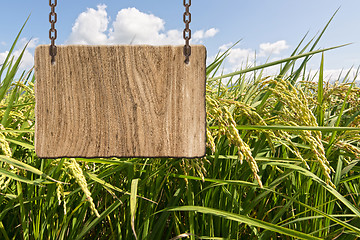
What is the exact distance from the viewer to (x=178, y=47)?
96 centimetres

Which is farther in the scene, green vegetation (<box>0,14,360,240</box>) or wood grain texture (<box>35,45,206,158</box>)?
green vegetation (<box>0,14,360,240</box>)

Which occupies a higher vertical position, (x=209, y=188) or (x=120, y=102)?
(x=120, y=102)

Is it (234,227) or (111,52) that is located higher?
(111,52)

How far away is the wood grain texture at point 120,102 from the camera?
96cm

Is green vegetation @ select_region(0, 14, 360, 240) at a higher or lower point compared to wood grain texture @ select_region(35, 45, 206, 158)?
lower

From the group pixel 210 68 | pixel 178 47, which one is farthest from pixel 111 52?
pixel 210 68

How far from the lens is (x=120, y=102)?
97 cm

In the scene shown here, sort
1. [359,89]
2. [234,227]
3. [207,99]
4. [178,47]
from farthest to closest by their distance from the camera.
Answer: [359,89]
[234,227]
[207,99]
[178,47]

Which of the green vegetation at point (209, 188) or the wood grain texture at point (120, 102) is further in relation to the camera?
the green vegetation at point (209, 188)

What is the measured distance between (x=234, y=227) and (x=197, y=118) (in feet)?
2.06

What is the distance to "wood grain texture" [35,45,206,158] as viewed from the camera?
0.96 meters

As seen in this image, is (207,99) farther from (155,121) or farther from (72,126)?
(72,126)

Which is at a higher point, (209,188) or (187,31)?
(187,31)

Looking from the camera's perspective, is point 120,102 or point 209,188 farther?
point 209,188
